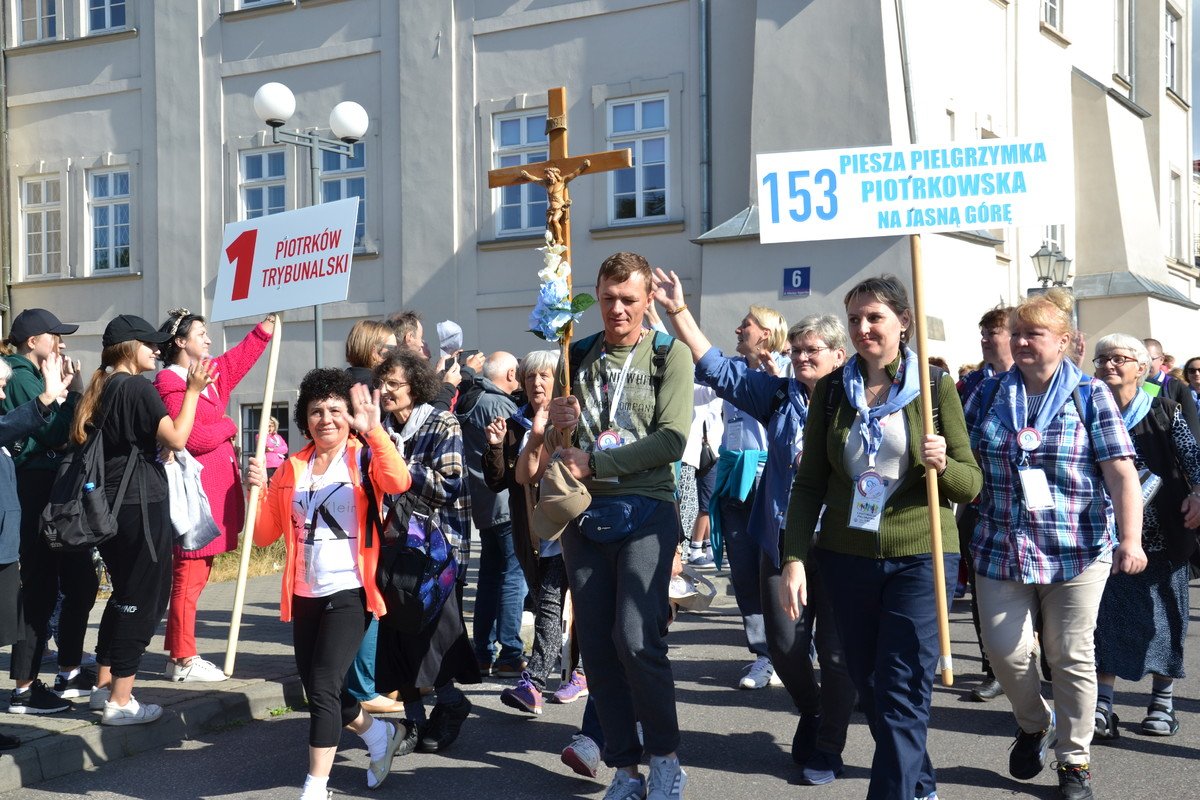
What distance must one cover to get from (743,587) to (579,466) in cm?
276

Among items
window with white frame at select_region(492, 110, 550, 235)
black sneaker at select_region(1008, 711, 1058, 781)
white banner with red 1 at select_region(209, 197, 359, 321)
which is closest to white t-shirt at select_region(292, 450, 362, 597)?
white banner with red 1 at select_region(209, 197, 359, 321)

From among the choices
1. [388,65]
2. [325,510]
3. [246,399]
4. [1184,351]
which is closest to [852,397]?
[325,510]

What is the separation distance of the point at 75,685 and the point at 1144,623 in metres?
5.37

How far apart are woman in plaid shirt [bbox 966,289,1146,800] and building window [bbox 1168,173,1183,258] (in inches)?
925

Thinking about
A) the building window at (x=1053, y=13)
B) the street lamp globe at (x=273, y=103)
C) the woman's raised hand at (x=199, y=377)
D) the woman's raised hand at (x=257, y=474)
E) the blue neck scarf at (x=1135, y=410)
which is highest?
the building window at (x=1053, y=13)

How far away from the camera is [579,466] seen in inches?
190

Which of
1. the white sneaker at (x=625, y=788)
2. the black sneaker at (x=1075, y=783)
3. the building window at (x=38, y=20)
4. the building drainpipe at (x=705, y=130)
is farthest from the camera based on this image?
the building window at (x=38, y=20)

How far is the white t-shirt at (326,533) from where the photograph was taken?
527 cm

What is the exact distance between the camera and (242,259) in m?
8.02

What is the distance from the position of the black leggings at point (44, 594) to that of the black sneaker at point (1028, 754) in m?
4.42

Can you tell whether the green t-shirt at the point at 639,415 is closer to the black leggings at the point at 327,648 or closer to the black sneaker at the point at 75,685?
the black leggings at the point at 327,648

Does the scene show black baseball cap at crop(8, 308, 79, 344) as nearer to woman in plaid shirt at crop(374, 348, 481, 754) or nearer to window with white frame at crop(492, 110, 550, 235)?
woman in plaid shirt at crop(374, 348, 481, 754)

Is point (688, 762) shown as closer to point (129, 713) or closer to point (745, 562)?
point (745, 562)

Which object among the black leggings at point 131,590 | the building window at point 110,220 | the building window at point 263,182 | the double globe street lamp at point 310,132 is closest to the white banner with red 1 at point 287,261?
the black leggings at point 131,590
